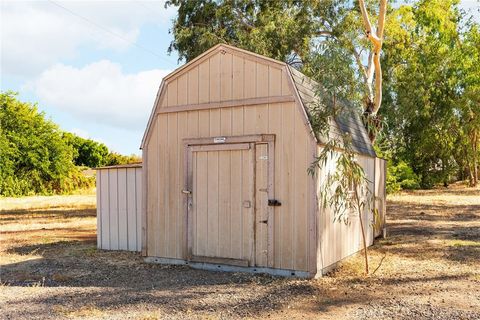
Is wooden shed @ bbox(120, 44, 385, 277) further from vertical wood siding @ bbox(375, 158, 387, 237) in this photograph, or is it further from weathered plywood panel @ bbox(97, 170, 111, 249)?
vertical wood siding @ bbox(375, 158, 387, 237)

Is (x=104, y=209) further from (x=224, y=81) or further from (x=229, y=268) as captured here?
(x=224, y=81)

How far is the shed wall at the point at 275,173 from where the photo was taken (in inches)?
283

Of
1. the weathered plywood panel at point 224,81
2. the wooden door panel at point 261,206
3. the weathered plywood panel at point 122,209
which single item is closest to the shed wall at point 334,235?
the wooden door panel at point 261,206

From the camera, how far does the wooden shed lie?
7238 mm

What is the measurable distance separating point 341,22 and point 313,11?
1.30 m

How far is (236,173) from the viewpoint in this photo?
7.76 meters

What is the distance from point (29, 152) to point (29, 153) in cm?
9

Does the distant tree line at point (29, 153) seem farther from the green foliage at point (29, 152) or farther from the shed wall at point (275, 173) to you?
the shed wall at point (275, 173)

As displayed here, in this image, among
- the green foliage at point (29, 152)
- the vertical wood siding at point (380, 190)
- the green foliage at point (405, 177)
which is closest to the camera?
the vertical wood siding at point (380, 190)

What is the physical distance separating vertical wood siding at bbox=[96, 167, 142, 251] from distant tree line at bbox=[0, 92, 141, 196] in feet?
63.3

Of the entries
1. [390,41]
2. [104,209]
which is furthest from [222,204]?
[390,41]

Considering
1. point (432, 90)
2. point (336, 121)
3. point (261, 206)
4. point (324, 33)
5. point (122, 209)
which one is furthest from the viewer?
point (432, 90)

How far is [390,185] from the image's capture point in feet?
83.7

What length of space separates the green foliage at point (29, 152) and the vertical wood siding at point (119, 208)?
19.5 metres
